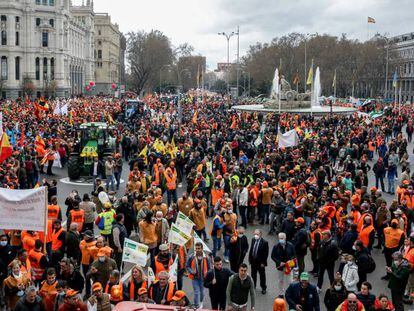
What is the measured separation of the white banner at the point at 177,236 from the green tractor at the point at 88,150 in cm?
1177

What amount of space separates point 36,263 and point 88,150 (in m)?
12.4

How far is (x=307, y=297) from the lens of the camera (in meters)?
8.16

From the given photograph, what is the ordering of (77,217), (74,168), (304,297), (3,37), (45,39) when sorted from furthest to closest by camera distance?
(45,39), (3,37), (74,168), (77,217), (304,297)

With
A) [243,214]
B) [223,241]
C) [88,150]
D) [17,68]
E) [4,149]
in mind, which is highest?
[17,68]

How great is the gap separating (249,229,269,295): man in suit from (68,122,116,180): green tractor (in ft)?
39.4

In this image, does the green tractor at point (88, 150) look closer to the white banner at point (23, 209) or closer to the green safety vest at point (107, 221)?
the green safety vest at point (107, 221)

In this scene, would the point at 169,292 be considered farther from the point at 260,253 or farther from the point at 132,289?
the point at 260,253

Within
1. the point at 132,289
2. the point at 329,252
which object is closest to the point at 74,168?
the point at 329,252

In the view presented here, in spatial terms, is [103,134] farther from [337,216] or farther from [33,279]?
[33,279]

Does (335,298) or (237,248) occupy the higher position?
(237,248)

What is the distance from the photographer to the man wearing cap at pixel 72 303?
25.1 feet

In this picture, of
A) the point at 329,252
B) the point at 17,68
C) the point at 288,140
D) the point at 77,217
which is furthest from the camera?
the point at 17,68


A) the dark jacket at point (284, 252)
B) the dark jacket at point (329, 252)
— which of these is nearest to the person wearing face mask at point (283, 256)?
the dark jacket at point (284, 252)

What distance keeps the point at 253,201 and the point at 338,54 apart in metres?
86.7
